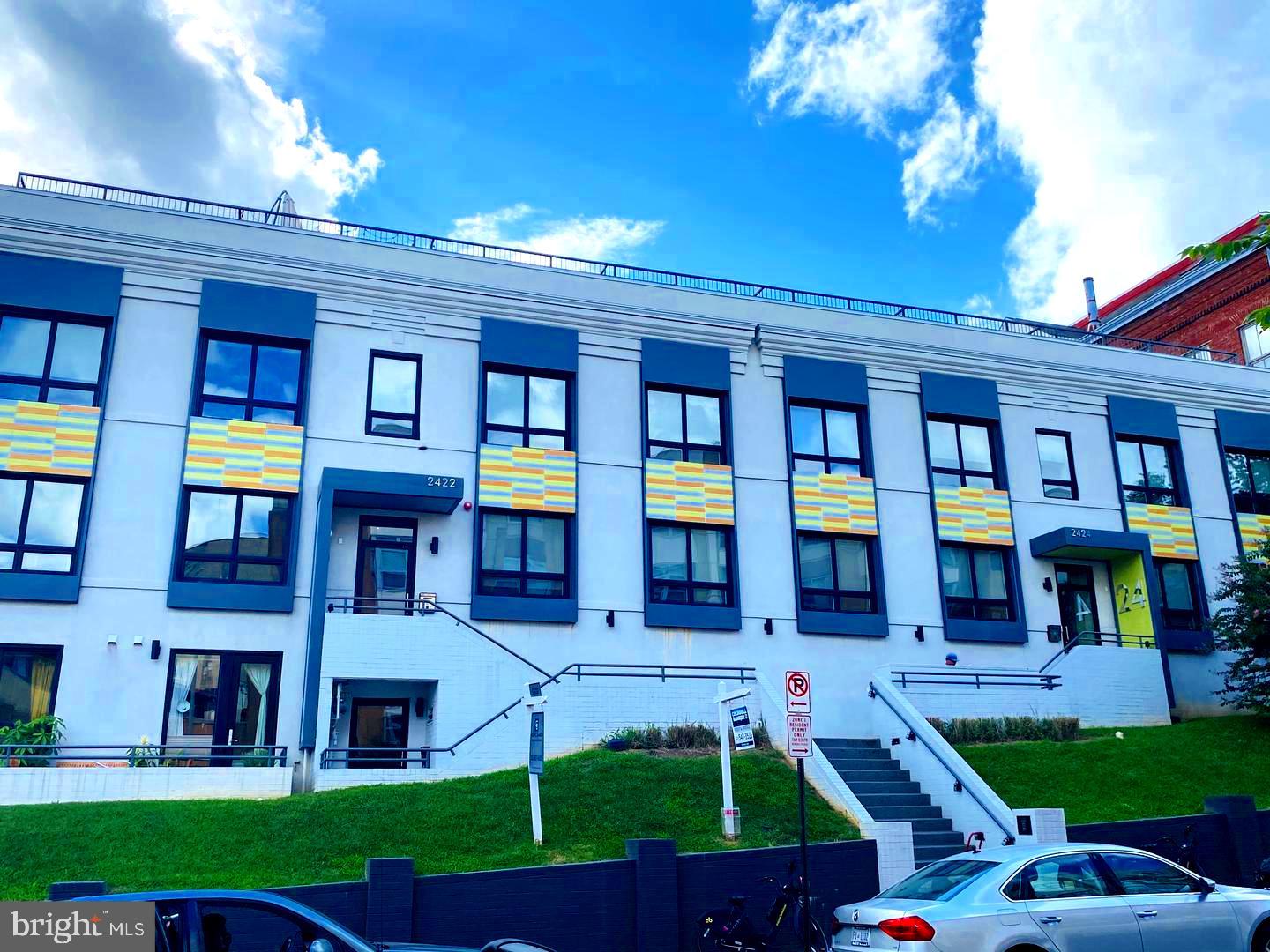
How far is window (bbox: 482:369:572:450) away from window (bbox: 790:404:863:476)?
5.29 metres

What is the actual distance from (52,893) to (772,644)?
14.9 meters

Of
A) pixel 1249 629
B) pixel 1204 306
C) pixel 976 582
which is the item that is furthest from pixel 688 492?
pixel 1204 306

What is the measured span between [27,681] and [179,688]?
2.39m

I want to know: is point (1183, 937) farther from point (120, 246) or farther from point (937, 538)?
point (120, 246)

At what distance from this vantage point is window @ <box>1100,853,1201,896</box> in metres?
10.5

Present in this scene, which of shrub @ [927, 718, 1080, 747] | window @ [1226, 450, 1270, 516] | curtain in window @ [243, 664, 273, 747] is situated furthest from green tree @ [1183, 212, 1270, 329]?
window @ [1226, 450, 1270, 516]

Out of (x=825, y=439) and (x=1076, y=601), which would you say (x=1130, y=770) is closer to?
(x=1076, y=601)

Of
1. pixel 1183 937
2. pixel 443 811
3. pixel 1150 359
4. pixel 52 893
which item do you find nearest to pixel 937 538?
pixel 1150 359

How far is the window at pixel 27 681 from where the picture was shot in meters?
18.8

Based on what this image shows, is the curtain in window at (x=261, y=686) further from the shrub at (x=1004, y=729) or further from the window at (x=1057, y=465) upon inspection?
the window at (x=1057, y=465)

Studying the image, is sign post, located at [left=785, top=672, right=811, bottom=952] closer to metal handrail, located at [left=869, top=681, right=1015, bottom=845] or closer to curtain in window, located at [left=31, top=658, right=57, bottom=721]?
metal handrail, located at [left=869, top=681, right=1015, bottom=845]

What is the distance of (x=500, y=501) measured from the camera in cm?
2233

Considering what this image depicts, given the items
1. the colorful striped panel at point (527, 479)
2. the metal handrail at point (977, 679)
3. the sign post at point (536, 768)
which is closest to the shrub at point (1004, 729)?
the metal handrail at point (977, 679)

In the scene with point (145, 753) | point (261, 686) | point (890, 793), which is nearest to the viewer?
point (890, 793)
